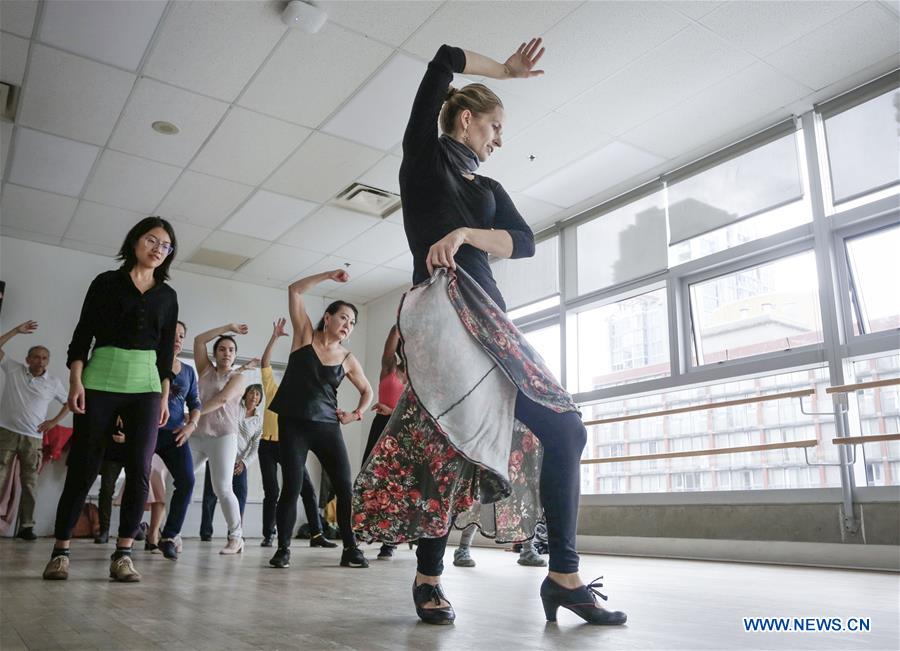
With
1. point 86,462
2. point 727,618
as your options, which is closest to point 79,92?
point 86,462

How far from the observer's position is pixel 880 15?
3.73 m

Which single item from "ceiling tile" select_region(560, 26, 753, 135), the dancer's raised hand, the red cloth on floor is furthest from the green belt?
the red cloth on floor

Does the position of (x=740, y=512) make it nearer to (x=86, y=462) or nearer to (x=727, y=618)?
(x=727, y=618)

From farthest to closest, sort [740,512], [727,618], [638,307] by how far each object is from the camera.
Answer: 1. [638,307]
2. [740,512]
3. [727,618]

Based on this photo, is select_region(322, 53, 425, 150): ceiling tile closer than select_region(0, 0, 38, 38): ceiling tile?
No

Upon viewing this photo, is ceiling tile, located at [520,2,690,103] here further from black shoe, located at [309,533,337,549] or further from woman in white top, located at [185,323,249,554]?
black shoe, located at [309,533,337,549]

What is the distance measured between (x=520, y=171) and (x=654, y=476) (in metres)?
2.52

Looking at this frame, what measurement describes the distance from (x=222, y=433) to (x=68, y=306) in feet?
13.0

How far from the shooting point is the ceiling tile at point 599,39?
3699 mm

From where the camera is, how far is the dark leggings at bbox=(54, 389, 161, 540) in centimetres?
247

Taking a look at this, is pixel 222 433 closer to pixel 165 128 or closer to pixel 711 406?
pixel 165 128

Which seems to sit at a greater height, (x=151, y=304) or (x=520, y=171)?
(x=520, y=171)

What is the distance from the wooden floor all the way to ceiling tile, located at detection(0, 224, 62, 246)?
4660mm

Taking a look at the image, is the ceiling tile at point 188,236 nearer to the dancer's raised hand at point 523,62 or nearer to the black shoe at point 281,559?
the black shoe at point 281,559
